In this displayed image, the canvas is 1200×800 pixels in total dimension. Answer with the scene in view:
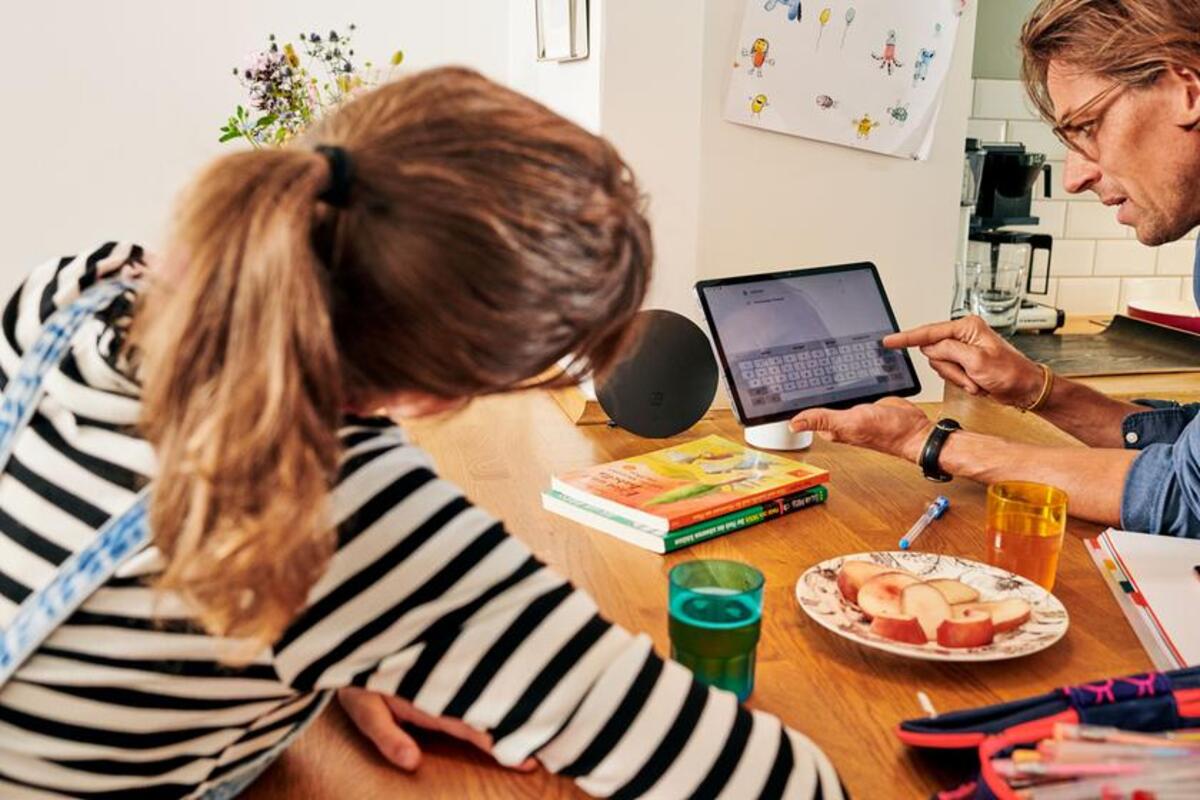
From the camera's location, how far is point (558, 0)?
193cm

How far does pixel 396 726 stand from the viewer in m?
0.87

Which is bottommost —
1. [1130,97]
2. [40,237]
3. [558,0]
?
[40,237]

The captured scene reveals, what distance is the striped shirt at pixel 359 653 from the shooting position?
662 millimetres

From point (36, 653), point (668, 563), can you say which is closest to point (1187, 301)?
point (668, 563)

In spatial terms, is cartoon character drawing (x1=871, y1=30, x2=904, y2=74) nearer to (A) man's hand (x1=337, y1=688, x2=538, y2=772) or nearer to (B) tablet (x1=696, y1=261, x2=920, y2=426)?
(B) tablet (x1=696, y1=261, x2=920, y2=426)

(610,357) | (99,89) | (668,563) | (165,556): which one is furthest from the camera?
(99,89)

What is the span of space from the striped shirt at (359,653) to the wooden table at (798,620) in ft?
0.52

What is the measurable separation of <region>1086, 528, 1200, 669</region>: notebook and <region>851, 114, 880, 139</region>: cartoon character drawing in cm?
84

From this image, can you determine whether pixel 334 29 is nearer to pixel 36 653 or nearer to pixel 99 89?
pixel 99 89

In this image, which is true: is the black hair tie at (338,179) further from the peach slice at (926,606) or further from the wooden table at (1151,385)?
the wooden table at (1151,385)

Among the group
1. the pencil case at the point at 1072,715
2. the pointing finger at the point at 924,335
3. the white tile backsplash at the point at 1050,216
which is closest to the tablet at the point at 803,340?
the pointing finger at the point at 924,335

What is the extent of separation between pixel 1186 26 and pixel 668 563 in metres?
0.84

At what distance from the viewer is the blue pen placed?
1235mm

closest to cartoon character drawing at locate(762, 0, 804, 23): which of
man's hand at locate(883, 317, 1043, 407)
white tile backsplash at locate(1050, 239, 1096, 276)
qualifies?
man's hand at locate(883, 317, 1043, 407)
